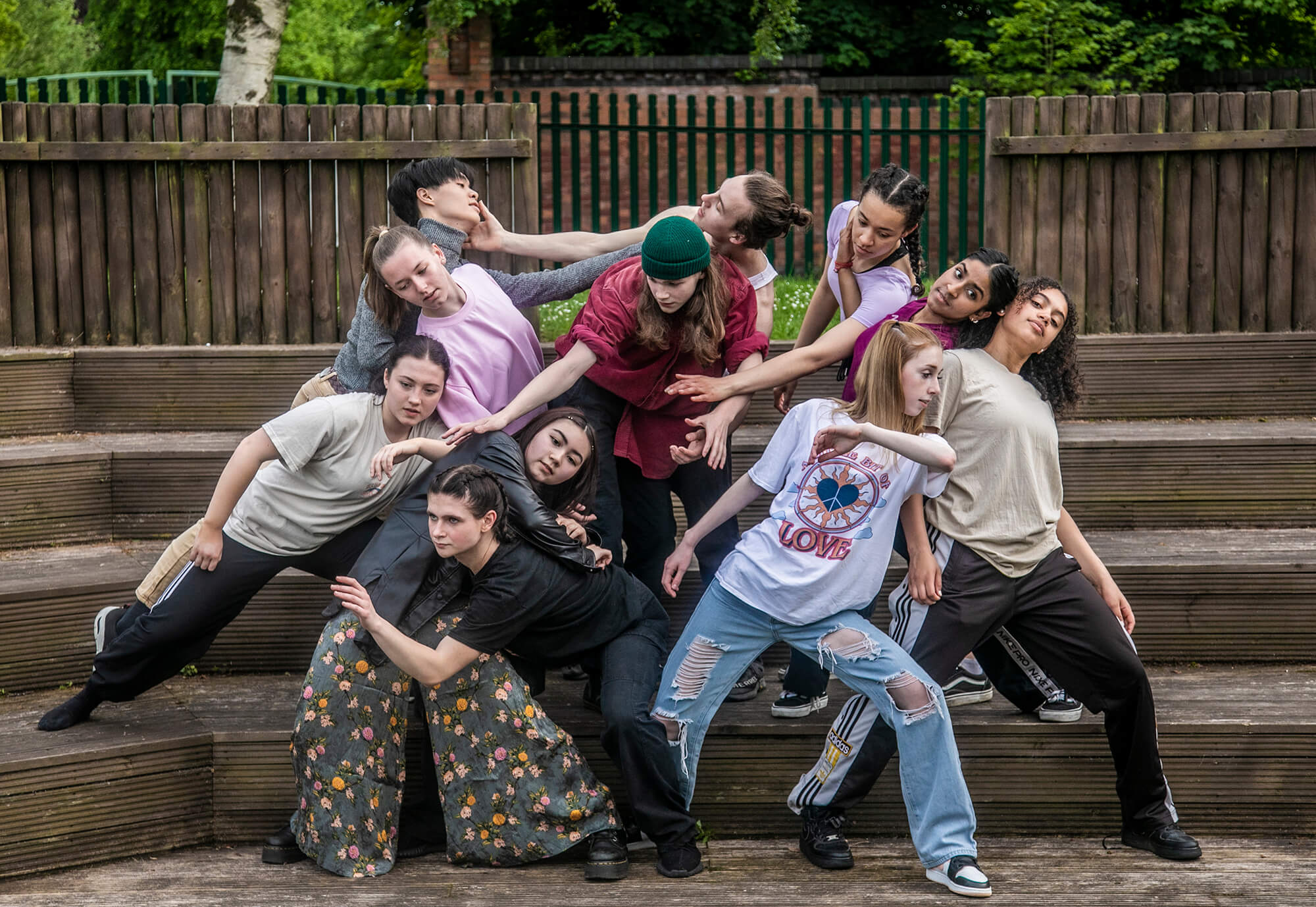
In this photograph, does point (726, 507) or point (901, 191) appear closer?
point (726, 507)

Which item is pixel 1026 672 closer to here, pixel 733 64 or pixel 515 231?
pixel 515 231

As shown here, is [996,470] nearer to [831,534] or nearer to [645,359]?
[831,534]

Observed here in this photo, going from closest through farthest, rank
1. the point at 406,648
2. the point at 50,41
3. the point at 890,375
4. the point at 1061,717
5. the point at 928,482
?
1. the point at 406,648
2. the point at 890,375
3. the point at 928,482
4. the point at 1061,717
5. the point at 50,41

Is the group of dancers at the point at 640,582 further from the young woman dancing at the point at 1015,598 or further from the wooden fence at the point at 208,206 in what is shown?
the wooden fence at the point at 208,206

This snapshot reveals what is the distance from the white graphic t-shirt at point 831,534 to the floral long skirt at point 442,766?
70 centimetres

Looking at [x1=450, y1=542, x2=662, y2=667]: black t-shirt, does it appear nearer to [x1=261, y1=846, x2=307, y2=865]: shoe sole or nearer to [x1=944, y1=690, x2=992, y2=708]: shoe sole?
[x1=261, y1=846, x2=307, y2=865]: shoe sole

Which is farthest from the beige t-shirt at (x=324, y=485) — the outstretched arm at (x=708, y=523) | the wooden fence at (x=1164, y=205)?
the wooden fence at (x=1164, y=205)

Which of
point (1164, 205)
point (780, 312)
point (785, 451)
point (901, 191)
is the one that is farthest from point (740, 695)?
point (1164, 205)

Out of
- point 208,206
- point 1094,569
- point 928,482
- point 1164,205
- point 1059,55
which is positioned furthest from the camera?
point 1059,55

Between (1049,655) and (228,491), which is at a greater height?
(228,491)

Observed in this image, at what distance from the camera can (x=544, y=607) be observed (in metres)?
3.36

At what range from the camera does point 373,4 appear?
1592 centimetres

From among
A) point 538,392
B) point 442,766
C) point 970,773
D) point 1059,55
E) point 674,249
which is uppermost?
point 1059,55

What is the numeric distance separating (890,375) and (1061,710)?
116 cm
